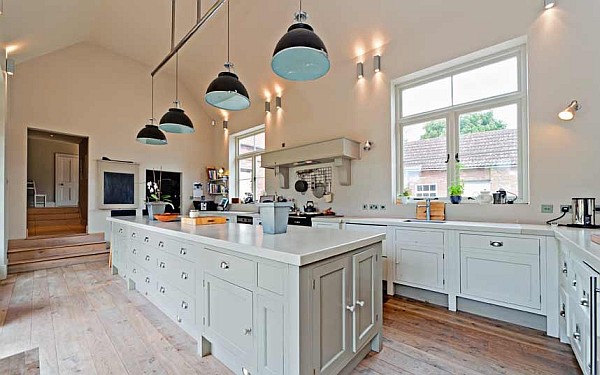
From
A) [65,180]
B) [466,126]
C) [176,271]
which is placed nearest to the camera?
→ [176,271]

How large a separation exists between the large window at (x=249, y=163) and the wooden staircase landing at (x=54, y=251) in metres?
3.19

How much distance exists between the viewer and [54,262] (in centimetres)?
508

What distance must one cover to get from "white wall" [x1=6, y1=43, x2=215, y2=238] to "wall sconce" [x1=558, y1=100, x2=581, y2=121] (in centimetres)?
723

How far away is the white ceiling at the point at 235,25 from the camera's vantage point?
3.58 meters

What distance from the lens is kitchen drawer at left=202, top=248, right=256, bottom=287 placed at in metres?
1.65

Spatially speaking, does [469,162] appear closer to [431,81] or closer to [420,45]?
[431,81]

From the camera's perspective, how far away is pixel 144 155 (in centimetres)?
670

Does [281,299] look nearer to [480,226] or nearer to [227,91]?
[227,91]

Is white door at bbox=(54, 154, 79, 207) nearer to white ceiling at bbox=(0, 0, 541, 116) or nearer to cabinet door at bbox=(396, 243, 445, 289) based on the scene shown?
white ceiling at bbox=(0, 0, 541, 116)

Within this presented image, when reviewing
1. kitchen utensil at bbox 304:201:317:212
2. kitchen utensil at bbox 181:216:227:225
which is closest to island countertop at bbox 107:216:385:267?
kitchen utensil at bbox 181:216:227:225

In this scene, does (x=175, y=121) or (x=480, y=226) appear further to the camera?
(x=175, y=121)

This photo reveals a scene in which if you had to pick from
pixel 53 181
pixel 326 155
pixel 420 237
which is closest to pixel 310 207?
pixel 326 155

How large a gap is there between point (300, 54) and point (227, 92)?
35.4 inches

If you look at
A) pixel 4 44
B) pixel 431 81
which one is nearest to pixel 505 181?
pixel 431 81
